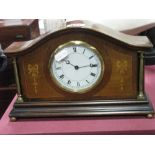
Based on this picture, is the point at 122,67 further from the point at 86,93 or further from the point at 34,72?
the point at 34,72

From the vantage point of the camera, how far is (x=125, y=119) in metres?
0.76

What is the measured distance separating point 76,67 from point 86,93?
80 millimetres

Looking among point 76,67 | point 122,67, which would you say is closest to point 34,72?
point 76,67

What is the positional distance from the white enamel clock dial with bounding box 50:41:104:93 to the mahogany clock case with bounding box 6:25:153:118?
13mm

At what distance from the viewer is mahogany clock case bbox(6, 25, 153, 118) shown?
28.6 inches

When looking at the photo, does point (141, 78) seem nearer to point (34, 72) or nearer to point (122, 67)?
point (122, 67)

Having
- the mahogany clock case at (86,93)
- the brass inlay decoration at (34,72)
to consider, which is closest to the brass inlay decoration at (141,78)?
the mahogany clock case at (86,93)

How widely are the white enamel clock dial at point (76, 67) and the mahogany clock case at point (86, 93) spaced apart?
1 centimetres

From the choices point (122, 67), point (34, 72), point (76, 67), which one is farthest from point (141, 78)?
point (34, 72)

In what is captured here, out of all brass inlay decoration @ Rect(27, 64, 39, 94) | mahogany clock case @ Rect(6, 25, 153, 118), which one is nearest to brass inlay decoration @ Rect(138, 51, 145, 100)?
mahogany clock case @ Rect(6, 25, 153, 118)

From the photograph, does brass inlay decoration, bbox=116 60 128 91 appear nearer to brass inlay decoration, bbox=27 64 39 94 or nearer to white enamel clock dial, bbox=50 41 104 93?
white enamel clock dial, bbox=50 41 104 93

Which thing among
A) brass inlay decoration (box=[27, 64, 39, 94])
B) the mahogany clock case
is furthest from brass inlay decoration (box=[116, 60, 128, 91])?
brass inlay decoration (box=[27, 64, 39, 94])

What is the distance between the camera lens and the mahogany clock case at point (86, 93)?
727mm

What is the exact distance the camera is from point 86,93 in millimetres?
774
